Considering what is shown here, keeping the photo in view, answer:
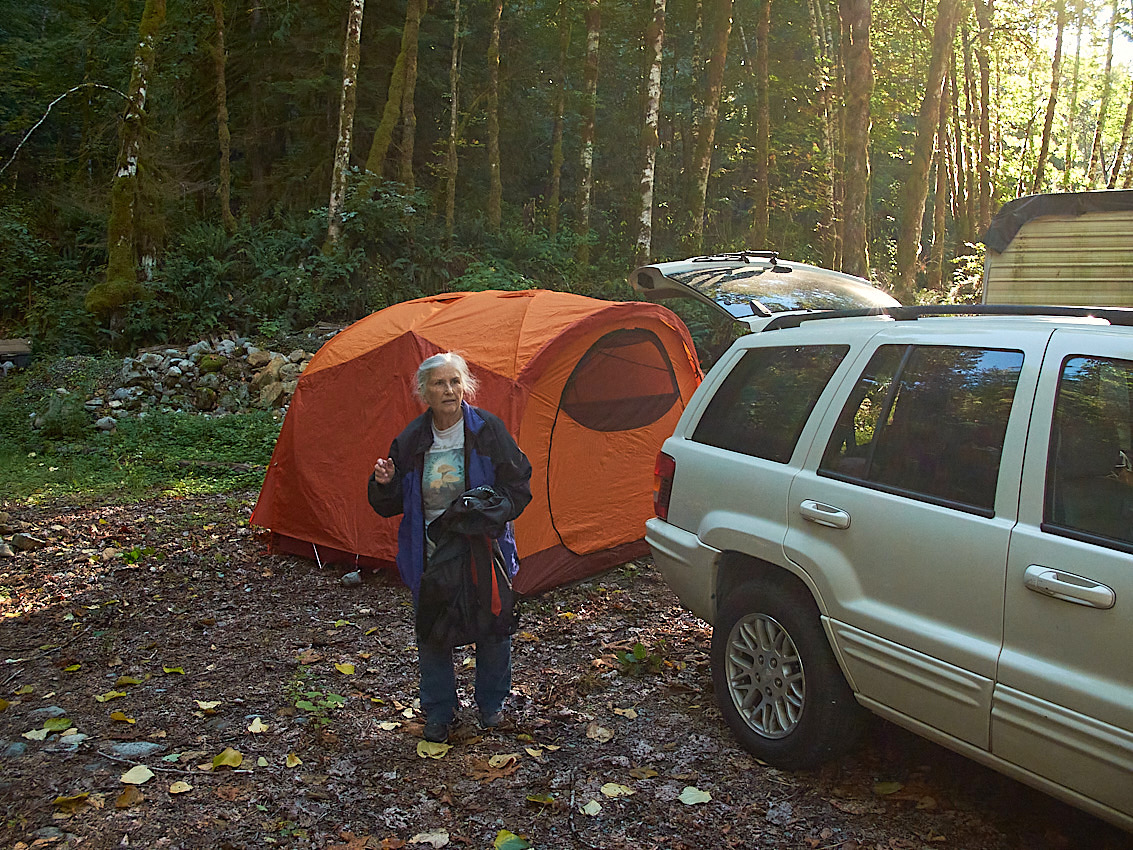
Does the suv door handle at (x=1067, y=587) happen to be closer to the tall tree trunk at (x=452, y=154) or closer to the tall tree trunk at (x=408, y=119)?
the tall tree trunk at (x=452, y=154)

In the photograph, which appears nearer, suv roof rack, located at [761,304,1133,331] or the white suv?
the white suv

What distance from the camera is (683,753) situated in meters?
4.33

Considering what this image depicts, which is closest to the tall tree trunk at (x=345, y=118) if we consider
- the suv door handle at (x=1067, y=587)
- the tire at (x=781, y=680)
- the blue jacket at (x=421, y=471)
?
the blue jacket at (x=421, y=471)

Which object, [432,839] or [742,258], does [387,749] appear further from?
[742,258]

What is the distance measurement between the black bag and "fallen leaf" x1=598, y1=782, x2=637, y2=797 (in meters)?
0.87

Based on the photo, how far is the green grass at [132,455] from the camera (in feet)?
34.4

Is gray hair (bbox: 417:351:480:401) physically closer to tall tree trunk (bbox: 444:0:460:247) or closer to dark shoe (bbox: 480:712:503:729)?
dark shoe (bbox: 480:712:503:729)

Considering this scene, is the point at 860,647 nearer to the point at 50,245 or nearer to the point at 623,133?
the point at 50,245

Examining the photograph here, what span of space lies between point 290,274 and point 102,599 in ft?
40.0

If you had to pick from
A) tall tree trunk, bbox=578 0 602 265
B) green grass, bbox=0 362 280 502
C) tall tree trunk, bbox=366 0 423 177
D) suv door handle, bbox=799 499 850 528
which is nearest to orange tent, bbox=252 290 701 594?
suv door handle, bbox=799 499 850 528

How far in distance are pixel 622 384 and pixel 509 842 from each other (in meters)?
4.45

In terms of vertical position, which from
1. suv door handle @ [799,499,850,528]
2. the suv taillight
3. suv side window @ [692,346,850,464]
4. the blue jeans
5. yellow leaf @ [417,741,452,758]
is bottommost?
yellow leaf @ [417,741,452,758]

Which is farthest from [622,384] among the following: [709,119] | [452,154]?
[452,154]

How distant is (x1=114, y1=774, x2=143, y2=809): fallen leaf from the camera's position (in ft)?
12.5
